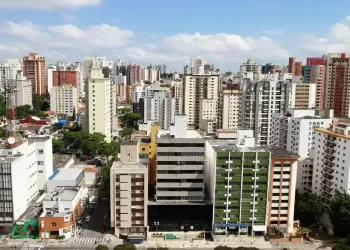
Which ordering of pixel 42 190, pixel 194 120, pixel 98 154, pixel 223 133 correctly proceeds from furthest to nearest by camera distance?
pixel 194 120, pixel 98 154, pixel 223 133, pixel 42 190

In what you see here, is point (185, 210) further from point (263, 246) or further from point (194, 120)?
point (194, 120)

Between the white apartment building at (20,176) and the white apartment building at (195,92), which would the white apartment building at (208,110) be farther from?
the white apartment building at (20,176)

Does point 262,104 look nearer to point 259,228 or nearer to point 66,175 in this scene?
point 259,228

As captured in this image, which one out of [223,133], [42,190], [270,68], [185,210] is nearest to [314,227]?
[185,210]

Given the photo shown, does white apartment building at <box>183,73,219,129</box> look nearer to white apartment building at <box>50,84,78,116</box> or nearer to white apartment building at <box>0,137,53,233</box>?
white apartment building at <box>50,84,78,116</box>

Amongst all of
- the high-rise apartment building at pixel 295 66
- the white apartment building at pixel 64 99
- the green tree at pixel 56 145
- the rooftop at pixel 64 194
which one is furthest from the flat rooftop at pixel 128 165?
the high-rise apartment building at pixel 295 66

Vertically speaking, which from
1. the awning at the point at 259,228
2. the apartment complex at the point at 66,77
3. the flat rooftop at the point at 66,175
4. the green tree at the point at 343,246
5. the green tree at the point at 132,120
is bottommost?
the awning at the point at 259,228

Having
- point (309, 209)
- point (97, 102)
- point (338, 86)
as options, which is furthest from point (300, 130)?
point (338, 86)

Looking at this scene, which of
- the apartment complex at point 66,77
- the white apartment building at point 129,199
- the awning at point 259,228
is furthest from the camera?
the apartment complex at point 66,77
